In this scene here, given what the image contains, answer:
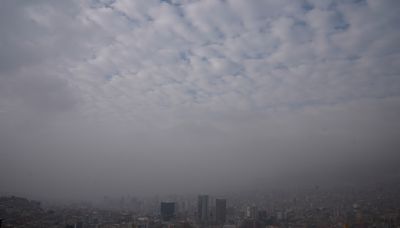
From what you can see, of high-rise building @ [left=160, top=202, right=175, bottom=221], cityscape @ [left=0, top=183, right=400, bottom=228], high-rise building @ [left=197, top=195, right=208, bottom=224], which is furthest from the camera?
high-rise building @ [left=160, top=202, right=175, bottom=221]

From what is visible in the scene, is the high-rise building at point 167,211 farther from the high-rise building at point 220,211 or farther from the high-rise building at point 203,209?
the high-rise building at point 220,211

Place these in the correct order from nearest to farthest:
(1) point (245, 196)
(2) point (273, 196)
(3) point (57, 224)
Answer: (3) point (57, 224) < (2) point (273, 196) < (1) point (245, 196)

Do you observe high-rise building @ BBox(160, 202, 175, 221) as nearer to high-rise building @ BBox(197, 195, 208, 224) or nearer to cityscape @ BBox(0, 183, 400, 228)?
cityscape @ BBox(0, 183, 400, 228)

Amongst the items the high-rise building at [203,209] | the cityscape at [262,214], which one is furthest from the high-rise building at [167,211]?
the high-rise building at [203,209]

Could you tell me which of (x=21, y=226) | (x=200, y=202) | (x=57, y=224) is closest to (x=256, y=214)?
(x=200, y=202)

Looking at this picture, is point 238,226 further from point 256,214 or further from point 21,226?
point 21,226

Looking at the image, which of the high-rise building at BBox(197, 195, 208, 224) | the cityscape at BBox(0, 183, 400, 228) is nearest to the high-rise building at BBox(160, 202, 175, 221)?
the cityscape at BBox(0, 183, 400, 228)
